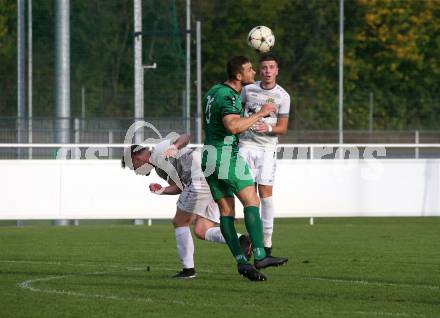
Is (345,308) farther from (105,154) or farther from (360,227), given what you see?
(105,154)

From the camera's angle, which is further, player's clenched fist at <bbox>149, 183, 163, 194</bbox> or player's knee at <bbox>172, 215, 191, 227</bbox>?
player's knee at <bbox>172, 215, 191, 227</bbox>

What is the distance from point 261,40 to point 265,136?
1.37 meters

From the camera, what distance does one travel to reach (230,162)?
11.3m

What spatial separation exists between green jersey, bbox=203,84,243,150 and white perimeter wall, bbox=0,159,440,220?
903 centimetres

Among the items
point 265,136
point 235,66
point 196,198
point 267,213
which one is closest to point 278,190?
point 267,213

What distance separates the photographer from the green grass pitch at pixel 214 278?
951 centimetres

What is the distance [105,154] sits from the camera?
21.9m

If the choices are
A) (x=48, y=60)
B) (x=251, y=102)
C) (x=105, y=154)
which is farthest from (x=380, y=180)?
(x=48, y=60)

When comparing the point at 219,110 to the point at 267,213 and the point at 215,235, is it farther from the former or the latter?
the point at 267,213

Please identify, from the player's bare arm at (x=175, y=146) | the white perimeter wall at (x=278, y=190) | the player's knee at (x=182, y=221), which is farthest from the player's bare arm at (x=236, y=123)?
the white perimeter wall at (x=278, y=190)

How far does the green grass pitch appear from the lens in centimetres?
951

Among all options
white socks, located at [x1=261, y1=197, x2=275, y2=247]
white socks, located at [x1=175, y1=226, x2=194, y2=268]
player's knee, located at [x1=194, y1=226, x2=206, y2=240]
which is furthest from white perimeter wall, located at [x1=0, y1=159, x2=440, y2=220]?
white socks, located at [x1=175, y1=226, x2=194, y2=268]

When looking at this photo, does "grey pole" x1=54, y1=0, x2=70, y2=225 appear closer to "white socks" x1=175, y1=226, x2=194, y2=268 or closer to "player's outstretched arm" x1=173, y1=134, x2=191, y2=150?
"player's outstretched arm" x1=173, y1=134, x2=191, y2=150

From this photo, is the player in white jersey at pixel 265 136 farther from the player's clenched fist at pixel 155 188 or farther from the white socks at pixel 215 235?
the player's clenched fist at pixel 155 188
